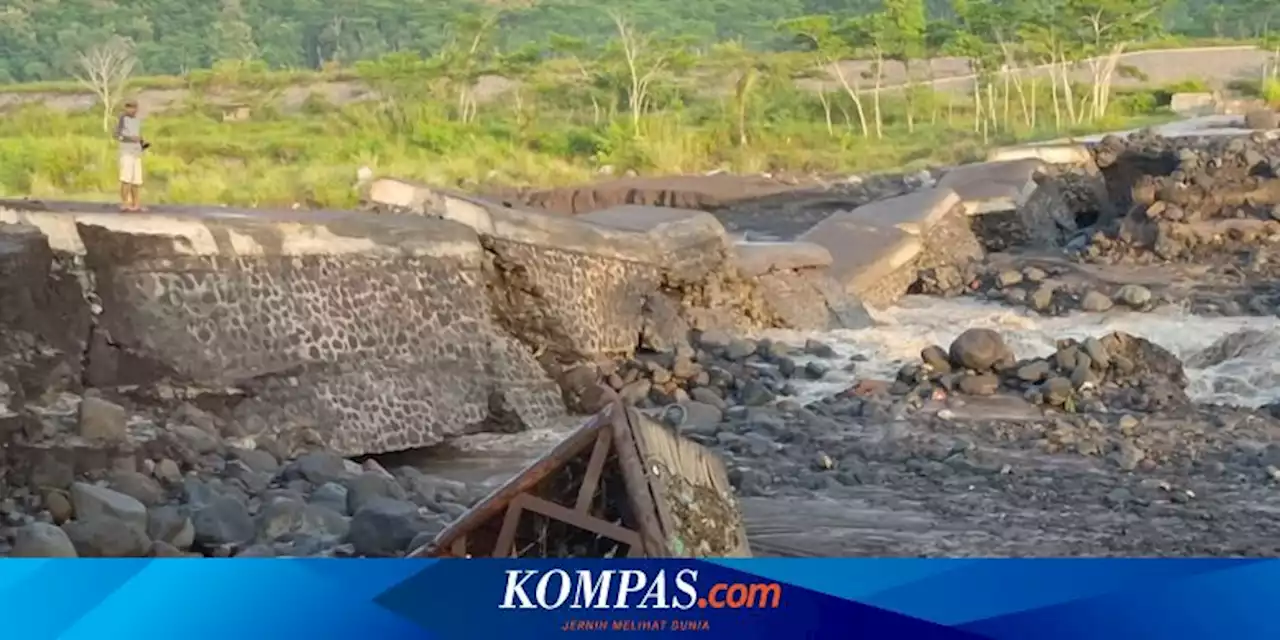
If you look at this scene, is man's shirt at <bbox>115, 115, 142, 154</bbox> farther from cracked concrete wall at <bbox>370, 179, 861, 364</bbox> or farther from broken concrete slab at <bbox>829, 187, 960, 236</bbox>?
broken concrete slab at <bbox>829, 187, 960, 236</bbox>

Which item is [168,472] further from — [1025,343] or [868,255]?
[868,255]

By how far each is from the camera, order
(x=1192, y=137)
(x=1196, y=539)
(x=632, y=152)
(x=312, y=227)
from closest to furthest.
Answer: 1. (x=1196, y=539)
2. (x=312, y=227)
3. (x=632, y=152)
4. (x=1192, y=137)

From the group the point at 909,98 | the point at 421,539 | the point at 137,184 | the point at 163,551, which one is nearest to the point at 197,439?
the point at 137,184

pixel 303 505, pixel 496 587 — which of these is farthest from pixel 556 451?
pixel 303 505

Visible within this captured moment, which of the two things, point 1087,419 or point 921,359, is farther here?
point 921,359

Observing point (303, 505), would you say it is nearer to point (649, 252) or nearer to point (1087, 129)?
point (649, 252)

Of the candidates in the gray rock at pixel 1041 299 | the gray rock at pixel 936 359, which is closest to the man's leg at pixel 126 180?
the gray rock at pixel 936 359

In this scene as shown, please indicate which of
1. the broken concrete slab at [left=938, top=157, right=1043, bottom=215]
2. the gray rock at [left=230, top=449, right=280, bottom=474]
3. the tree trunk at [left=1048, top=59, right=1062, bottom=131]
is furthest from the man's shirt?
the broken concrete slab at [left=938, top=157, right=1043, bottom=215]

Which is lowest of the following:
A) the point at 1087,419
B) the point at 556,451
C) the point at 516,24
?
the point at 1087,419
